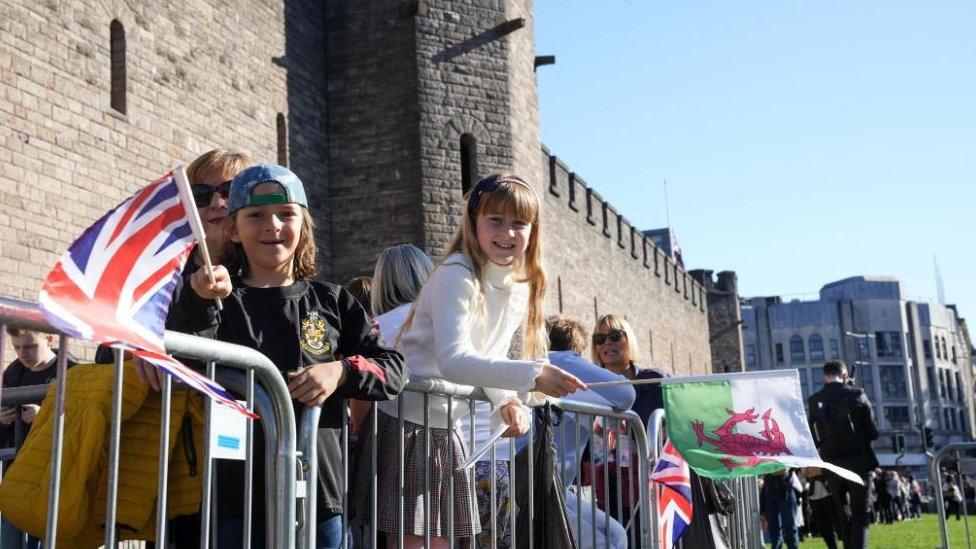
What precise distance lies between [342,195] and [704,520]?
11531mm

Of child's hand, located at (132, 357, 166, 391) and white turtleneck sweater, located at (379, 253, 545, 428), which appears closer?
child's hand, located at (132, 357, 166, 391)

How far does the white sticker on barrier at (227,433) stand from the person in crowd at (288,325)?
9.1 inches

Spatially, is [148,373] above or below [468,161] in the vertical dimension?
below

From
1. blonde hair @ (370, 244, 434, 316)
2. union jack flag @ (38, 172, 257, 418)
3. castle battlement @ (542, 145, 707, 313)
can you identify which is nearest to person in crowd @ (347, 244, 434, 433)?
blonde hair @ (370, 244, 434, 316)

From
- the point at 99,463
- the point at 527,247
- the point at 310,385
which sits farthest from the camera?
the point at 527,247

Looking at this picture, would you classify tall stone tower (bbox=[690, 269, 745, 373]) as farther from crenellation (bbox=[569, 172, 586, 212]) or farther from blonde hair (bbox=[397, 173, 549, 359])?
blonde hair (bbox=[397, 173, 549, 359])

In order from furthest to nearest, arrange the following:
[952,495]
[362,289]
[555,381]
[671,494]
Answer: [952,495] → [362,289] → [671,494] → [555,381]

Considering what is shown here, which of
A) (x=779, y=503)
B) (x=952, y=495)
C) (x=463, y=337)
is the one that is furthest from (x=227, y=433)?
(x=952, y=495)

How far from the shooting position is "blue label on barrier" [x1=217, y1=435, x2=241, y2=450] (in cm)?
248

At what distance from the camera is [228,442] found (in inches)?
98.6

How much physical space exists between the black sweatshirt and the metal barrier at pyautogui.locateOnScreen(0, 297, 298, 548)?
15cm

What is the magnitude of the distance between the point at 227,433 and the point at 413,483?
3.23 ft

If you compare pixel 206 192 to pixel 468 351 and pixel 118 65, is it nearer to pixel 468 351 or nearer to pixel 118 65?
pixel 468 351

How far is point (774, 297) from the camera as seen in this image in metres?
88.7
